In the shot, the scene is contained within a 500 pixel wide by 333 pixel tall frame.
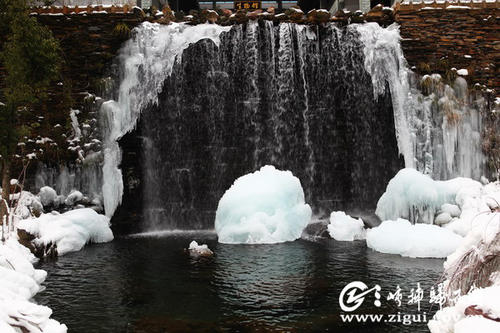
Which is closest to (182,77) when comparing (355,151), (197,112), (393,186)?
(197,112)

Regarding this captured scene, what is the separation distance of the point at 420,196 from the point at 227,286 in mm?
7334

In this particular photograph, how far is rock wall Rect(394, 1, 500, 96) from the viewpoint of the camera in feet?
58.1

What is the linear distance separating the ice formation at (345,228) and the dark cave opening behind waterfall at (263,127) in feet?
8.91

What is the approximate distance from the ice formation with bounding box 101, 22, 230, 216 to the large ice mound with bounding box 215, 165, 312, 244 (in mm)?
4731

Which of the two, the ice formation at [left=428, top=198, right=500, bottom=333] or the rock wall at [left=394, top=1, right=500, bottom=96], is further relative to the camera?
the rock wall at [left=394, top=1, right=500, bottom=96]

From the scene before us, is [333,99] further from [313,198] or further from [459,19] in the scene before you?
[459,19]

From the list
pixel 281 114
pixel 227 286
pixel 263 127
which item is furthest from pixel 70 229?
pixel 281 114

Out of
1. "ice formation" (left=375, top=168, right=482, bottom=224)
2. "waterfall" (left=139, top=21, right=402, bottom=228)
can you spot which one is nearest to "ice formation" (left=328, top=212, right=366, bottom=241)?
"ice formation" (left=375, top=168, right=482, bottom=224)

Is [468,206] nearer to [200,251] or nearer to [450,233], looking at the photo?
[450,233]

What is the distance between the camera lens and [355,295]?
8477mm

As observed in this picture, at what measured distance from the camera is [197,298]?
8227mm

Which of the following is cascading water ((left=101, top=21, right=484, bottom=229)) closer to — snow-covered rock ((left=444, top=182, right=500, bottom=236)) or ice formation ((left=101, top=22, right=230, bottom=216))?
ice formation ((left=101, top=22, right=230, bottom=216))

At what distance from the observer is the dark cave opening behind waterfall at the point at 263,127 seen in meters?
17.5

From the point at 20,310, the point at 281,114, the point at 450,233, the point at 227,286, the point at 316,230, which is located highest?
the point at 281,114
